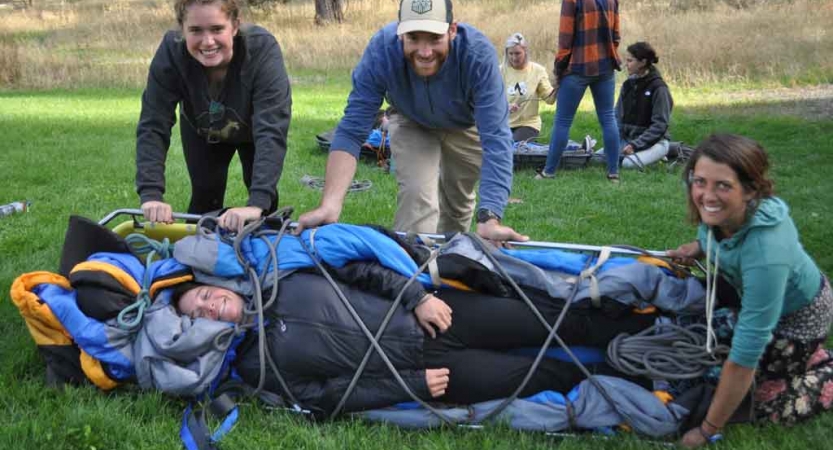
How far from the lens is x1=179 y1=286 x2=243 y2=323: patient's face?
371cm

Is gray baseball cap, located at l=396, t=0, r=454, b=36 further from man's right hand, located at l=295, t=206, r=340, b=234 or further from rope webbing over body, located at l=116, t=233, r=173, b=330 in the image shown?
rope webbing over body, located at l=116, t=233, r=173, b=330

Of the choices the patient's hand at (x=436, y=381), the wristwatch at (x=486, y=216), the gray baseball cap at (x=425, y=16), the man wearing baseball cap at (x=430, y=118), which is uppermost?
the gray baseball cap at (x=425, y=16)

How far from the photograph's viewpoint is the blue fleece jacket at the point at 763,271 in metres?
2.92

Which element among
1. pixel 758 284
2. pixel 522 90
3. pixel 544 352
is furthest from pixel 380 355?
pixel 522 90

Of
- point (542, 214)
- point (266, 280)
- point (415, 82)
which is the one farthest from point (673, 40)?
point (266, 280)

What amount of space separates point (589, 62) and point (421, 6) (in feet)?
15.3

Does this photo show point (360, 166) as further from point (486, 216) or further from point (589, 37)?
point (486, 216)

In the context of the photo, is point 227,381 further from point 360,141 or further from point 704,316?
point 704,316

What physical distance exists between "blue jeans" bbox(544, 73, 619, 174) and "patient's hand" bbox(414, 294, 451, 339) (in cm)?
508

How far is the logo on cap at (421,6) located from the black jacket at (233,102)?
100cm

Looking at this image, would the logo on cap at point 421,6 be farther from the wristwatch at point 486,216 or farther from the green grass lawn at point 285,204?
the green grass lawn at point 285,204

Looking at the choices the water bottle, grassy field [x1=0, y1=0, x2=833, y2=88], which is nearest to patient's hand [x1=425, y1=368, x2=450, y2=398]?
the water bottle

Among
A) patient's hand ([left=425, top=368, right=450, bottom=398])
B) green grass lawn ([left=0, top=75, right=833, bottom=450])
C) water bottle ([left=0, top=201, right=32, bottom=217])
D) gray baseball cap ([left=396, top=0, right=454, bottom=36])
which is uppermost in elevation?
gray baseball cap ([left=396, top=0, right=454, bottom=36])

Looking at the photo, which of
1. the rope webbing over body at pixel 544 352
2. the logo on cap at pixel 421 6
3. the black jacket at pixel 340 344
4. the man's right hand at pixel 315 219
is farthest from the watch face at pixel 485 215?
the logo on cap at pixel 421 6
